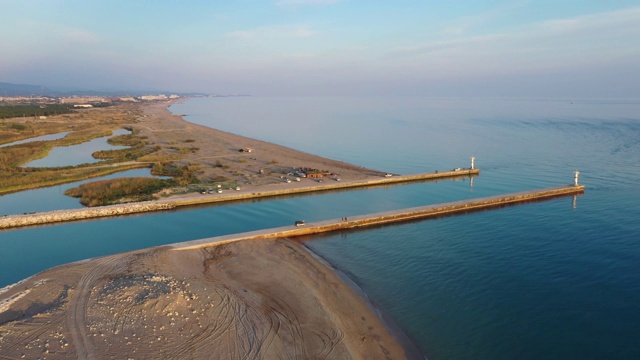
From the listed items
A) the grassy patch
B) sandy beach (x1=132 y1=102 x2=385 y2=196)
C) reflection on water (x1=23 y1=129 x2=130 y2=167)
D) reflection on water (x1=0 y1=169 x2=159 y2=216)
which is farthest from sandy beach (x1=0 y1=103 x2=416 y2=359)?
reflection on water (x1=23 y1=129 x2=130 y2=167)

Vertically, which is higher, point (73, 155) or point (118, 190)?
point (73, 155)

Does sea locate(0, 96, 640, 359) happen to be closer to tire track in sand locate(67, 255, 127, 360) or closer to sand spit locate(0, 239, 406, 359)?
sand spit locate(0, 239, 406, 359)

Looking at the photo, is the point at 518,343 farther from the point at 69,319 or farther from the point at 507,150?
the point at 507,150

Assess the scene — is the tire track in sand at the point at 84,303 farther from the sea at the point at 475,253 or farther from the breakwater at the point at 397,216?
the sea at the point at 475,253

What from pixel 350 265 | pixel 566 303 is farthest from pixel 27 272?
pixel 566 303

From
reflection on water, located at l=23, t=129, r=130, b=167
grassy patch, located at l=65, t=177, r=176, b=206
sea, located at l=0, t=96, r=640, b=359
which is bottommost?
sea, located at l=0, t=96, r=640, b=359

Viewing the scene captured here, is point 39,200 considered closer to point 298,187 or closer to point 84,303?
point 298,187

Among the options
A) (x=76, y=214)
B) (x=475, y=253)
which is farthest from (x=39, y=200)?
(x=475, y=253)
